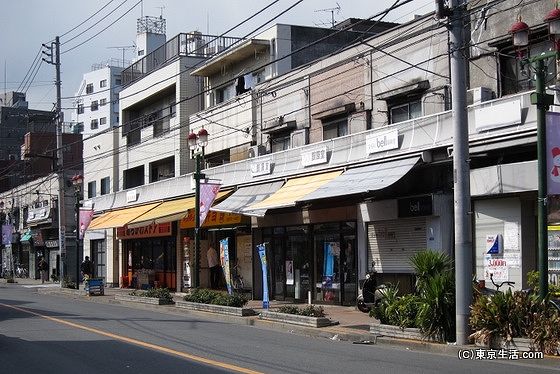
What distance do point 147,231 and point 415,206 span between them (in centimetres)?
2013

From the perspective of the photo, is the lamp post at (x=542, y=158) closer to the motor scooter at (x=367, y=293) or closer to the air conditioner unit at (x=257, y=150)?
the motor scooter at (x=367, y=293)

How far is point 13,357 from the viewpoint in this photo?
12805 millimetres

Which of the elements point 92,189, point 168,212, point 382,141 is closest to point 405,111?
point 382,141

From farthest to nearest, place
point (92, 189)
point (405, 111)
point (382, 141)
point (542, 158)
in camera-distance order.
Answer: point (92, 189)
point (405, 111)
point (382, 141)
point (542, 158)

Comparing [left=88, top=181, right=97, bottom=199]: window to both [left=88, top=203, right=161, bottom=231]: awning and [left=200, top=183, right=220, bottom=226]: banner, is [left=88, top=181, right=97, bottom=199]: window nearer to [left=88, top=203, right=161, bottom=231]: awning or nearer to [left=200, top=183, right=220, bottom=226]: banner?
[left=88, top=203, right=161, bottom=231]: awning

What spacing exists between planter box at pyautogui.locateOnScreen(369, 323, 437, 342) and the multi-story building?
400 cm

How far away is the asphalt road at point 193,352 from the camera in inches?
449

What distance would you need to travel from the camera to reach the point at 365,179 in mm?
19844

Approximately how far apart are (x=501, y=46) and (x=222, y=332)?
10227 millimetres

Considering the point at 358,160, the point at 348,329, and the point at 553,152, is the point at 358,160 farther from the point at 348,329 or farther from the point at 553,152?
the point at 553,152

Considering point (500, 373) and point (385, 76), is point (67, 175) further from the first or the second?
point (500, 373)

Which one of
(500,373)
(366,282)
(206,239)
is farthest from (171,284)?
(500,373)

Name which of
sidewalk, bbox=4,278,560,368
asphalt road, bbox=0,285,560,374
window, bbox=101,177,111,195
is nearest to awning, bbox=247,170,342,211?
sidewalk, bbox=4,278,560,368

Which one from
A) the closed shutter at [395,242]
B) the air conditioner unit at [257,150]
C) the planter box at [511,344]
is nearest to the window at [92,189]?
the air conditioner unit at [257,150]
